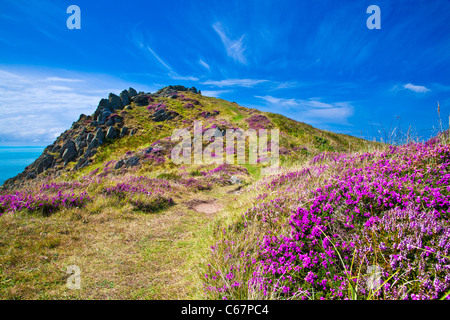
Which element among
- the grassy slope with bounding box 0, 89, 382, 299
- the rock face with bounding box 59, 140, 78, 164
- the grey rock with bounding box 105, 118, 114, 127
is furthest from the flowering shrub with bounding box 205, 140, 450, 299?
the grey rock with bounding box 105, 118, 114, 127

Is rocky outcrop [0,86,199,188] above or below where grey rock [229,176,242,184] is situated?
above

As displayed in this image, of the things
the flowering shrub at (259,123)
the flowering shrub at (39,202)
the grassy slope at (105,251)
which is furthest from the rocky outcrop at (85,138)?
the grassy slope at (105,251)

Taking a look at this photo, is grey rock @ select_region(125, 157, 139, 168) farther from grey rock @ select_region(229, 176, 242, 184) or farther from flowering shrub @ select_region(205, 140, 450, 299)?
flowering shrub @ select_region(205, 140, 450, 299)

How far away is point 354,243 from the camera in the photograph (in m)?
3.21

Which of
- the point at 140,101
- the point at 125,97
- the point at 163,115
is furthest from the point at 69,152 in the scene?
the point at 140,101

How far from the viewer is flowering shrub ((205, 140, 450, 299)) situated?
2.55 meters

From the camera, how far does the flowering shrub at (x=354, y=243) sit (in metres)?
2.55

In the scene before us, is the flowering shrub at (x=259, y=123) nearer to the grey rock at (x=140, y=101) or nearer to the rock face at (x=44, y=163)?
the grey rock at (x=140, y=101)

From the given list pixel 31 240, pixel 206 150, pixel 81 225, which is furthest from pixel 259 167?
pixel 31 240

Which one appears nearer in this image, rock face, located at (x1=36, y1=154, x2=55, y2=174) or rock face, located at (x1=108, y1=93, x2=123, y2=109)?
rock face, located at (x1=36, y1=154, x2=55, y2=174)

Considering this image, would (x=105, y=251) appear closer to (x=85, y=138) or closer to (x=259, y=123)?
(x=259, y=123)

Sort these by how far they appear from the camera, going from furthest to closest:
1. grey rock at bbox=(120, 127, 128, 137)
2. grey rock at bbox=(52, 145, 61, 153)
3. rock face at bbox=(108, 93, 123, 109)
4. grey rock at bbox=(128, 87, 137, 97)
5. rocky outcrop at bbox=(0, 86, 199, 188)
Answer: grey rock at bbox=(128, 87, 137, 97) < rock face at bbox=(108, 93, 123, 109) < grey rock at bbox=(52, 145, 61, 153) < grey rock at bbox=(120, 127, 128, 137) < rocky outcrop at bbox=(0, 86, 199, 188)

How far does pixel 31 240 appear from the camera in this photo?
4.73 m
